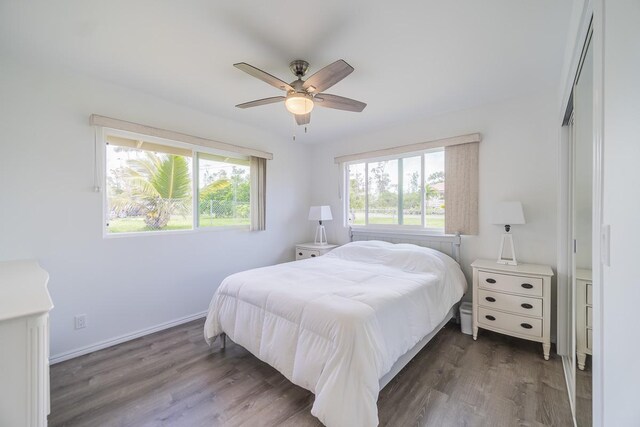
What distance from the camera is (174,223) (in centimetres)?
303

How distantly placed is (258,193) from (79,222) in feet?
6.42

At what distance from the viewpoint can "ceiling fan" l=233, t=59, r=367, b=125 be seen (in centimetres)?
169

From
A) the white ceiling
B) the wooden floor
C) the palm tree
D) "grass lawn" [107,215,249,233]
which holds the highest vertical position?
the white ceiling

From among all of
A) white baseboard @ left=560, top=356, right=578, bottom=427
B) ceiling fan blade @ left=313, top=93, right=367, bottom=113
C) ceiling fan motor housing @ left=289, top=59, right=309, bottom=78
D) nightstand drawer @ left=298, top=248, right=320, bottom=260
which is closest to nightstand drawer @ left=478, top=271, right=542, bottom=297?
white baseboard @ left=560, top=356, right=578, bottom=427

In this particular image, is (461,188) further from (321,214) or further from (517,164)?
(321,214)

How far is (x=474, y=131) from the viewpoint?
297 cm

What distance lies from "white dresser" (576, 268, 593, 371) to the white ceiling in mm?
1556

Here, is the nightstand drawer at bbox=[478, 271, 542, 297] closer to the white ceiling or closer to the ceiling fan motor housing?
the white ceiling

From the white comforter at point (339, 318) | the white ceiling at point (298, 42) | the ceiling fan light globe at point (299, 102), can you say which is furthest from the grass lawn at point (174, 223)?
the ceiling fan light globe at point (299, 102)

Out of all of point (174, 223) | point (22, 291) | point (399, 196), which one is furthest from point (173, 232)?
point (399, 196)

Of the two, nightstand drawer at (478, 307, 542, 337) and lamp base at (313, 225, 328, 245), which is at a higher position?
lamp base at (313, 225, 328, 245)

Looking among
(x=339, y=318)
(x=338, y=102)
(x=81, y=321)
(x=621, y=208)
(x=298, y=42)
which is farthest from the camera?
(x=81, y=321)

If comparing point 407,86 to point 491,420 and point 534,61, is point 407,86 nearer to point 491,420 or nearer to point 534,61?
point 534,61

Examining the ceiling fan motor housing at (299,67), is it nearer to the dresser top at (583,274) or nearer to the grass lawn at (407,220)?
the dresser top at (583,274)
